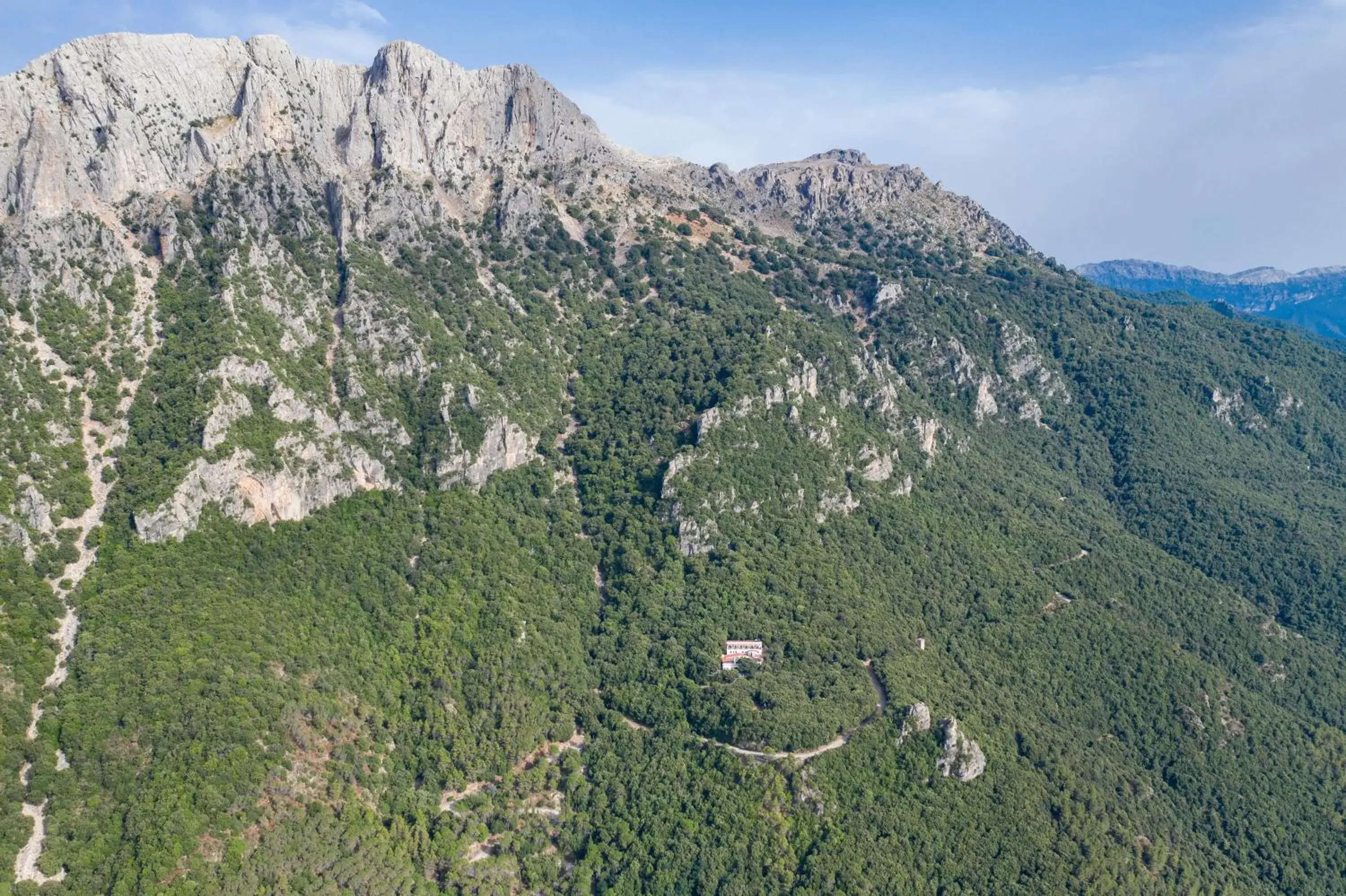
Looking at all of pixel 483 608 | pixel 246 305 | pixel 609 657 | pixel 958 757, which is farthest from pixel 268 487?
pixel 958 757

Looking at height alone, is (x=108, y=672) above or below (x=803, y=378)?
below

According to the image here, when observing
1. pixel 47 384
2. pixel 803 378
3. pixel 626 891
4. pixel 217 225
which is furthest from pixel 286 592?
pixel 803 378

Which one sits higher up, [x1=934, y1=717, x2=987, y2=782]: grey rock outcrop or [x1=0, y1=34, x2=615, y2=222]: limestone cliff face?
[x1=0, y1=34, x2=615, y2=222]: limestone cliff face

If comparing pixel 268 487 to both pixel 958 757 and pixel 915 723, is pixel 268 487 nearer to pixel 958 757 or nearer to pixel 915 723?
pixel 915 723

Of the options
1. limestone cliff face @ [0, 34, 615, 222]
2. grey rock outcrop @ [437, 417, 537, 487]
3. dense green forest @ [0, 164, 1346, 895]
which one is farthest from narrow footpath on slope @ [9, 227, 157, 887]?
grey rock outcrop @ [437, 417, 537, 487]

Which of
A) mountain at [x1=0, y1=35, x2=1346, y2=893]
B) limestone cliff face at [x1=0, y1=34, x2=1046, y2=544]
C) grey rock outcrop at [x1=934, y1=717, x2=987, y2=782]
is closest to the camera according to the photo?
mountain at [x1=0, y1=35, x2=1346, y2=893]

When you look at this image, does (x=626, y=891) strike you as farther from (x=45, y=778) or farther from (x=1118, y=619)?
(x=1118, y=619)

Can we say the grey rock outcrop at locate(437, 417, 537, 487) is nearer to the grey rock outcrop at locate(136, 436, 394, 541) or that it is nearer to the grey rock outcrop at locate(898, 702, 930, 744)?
the grey rock outcrop at locate(136, 436, 394, 541)
